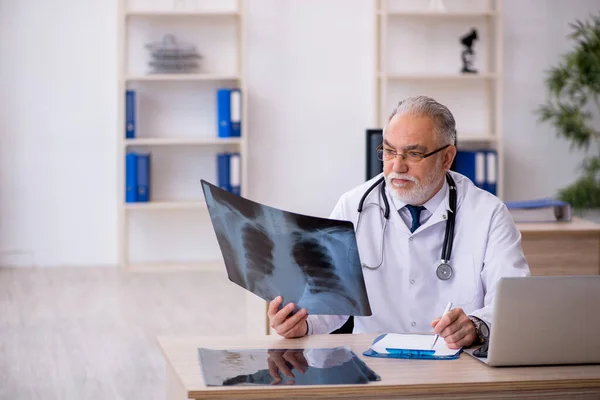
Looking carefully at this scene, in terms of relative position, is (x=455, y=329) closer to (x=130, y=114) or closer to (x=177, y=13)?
(x=130, y=114)

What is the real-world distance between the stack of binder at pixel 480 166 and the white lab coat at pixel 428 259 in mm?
4232

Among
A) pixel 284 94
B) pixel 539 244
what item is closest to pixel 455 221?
pixel 539 244

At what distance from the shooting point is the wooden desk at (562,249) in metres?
4.21

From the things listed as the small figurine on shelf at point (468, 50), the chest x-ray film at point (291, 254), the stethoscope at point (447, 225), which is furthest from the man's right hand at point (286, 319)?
the small figurine on shelf at point (468, 50)

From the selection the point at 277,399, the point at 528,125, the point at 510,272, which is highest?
the point at 528,125

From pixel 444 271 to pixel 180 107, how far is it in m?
4.68

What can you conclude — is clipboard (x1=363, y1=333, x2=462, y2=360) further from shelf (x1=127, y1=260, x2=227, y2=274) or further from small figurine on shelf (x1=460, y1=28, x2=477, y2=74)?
small figurine on shelf (x1=460, y1=28, x2=477, y2=74)

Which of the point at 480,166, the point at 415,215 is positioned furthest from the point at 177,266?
the point at 415,215

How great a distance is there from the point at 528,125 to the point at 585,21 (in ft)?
2.82

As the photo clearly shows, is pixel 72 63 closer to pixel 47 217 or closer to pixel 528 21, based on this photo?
pixel 47 217

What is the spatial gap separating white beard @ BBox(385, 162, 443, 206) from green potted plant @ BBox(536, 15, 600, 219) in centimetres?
437

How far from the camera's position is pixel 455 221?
256 cm

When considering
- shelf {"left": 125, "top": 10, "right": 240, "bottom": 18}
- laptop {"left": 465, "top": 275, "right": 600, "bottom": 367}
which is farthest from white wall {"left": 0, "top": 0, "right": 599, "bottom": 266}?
laptop {"left": 465, "top": 275, "right": 600, "bottom": 367}

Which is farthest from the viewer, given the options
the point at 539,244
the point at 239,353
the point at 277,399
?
the point at 539,244
